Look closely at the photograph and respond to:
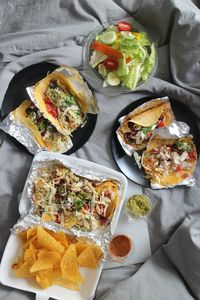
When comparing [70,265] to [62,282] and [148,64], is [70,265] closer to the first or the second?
[62,282]

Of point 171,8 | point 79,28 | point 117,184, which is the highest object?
point 171,8

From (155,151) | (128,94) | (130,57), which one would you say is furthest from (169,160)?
(130,57)

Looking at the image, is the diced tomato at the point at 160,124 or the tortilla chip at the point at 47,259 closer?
the tortilla chip at the point at 47,259

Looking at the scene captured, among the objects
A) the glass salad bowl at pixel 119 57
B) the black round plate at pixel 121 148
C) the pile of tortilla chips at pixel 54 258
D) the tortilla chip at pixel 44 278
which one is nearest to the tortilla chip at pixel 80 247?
the pile of tortilla chips at pixel 54 258

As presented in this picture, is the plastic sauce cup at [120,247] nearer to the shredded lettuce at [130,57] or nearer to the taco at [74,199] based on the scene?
the taco at [74,199]

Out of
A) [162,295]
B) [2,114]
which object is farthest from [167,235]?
[2,114]

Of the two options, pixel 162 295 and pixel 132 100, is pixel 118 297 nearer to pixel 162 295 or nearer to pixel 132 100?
pixel 162 295

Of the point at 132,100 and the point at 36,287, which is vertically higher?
the point at 132,100
